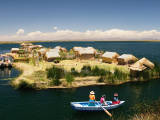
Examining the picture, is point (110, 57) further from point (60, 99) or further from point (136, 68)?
point (60, 99)

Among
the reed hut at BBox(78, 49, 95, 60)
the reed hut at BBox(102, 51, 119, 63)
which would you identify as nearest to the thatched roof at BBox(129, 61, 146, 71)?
the reed hut at BBox(102, 51, 119, 63)

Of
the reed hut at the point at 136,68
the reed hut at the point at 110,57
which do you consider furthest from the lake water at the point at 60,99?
the reed hut at the point at 110,57

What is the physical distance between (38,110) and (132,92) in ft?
33.7

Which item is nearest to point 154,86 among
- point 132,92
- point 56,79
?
point 132,92

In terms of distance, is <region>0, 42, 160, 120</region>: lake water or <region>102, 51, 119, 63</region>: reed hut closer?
<region>0, 42, 160, 120</region>: lake water

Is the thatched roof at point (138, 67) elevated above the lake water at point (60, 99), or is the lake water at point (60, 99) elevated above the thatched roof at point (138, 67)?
the thatched roof at point (138, 67)

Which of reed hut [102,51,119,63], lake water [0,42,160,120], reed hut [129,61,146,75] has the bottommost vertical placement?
lake water [0,42,160,120]

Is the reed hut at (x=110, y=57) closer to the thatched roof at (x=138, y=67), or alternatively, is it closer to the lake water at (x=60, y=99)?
the thatched roof at (x=138, y=67)

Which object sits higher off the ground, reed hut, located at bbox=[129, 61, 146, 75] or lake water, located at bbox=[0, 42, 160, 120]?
reed hut, located at bbox=[129, 61, 146, 75]

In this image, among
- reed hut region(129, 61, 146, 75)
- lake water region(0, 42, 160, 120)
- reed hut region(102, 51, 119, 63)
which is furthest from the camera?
reed hut region(102, 51, 119, 63)

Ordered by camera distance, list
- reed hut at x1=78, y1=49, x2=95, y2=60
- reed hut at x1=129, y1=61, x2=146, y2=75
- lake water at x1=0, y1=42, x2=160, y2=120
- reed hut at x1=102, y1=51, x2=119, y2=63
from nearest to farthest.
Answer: lake water at x1=0, y1=42, x2=160, y2=120
reed hut at x1=129, y1=61, x2=146, y2=75
reed hut at x1=102, y1=51, x2=119, y2=63
reed hut at x1=78, y1=49, x2=95, y2=60

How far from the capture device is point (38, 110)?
464 inches

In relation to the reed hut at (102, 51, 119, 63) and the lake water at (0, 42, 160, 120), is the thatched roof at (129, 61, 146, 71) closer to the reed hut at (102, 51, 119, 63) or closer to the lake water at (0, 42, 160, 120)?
the lake water at (0, 42, 160, 120)

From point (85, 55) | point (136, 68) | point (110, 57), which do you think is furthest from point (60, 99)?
point (85, 55)
